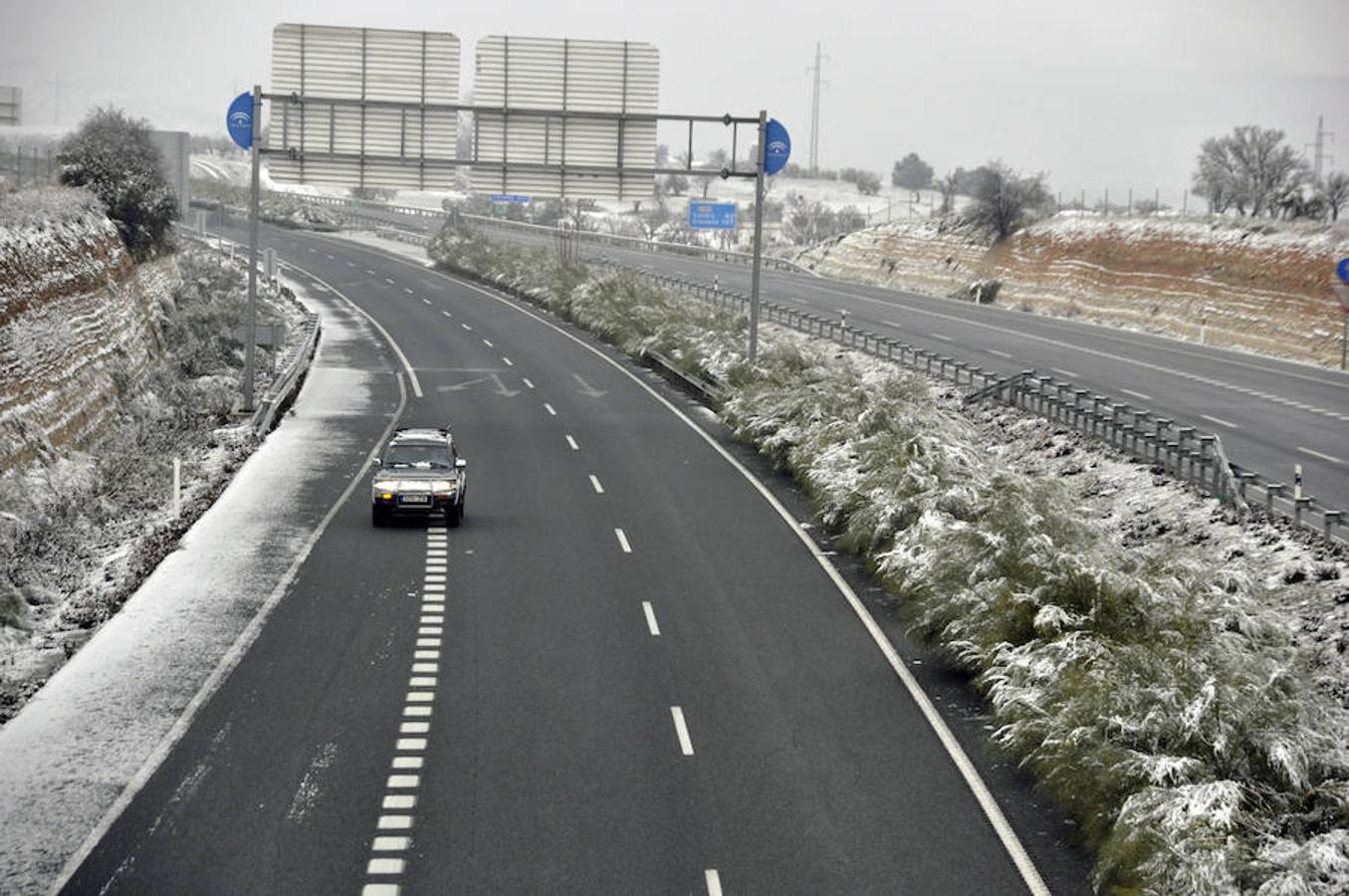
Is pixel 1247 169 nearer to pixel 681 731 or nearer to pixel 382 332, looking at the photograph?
pixel 382 332

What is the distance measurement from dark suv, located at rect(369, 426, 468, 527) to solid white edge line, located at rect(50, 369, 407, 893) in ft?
4.22

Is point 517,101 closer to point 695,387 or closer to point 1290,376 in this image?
point 695,387

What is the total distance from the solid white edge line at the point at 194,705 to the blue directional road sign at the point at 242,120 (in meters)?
12.8

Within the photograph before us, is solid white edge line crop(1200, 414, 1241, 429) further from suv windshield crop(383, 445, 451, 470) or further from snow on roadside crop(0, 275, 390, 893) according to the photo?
snow on roadside crop(0, 275, 390, 893)

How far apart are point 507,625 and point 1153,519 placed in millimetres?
13766

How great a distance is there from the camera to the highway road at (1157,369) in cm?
3850

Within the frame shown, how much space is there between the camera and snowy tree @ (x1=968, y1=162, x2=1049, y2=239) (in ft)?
299

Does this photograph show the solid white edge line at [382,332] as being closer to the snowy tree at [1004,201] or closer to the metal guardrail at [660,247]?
the metal guardrail at [660,247]

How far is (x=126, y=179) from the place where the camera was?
60188 mm

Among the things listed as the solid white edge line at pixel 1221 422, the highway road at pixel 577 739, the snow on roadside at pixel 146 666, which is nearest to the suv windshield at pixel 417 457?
the highway road at pixel 577 739

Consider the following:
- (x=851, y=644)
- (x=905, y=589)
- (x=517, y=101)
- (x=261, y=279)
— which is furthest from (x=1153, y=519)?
(x=261, y=279)

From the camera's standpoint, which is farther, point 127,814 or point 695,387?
point 695,387

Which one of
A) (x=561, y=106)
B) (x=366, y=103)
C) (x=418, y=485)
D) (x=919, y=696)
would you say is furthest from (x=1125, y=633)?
(x=366, y=103)

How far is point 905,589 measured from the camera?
26.3 meters
